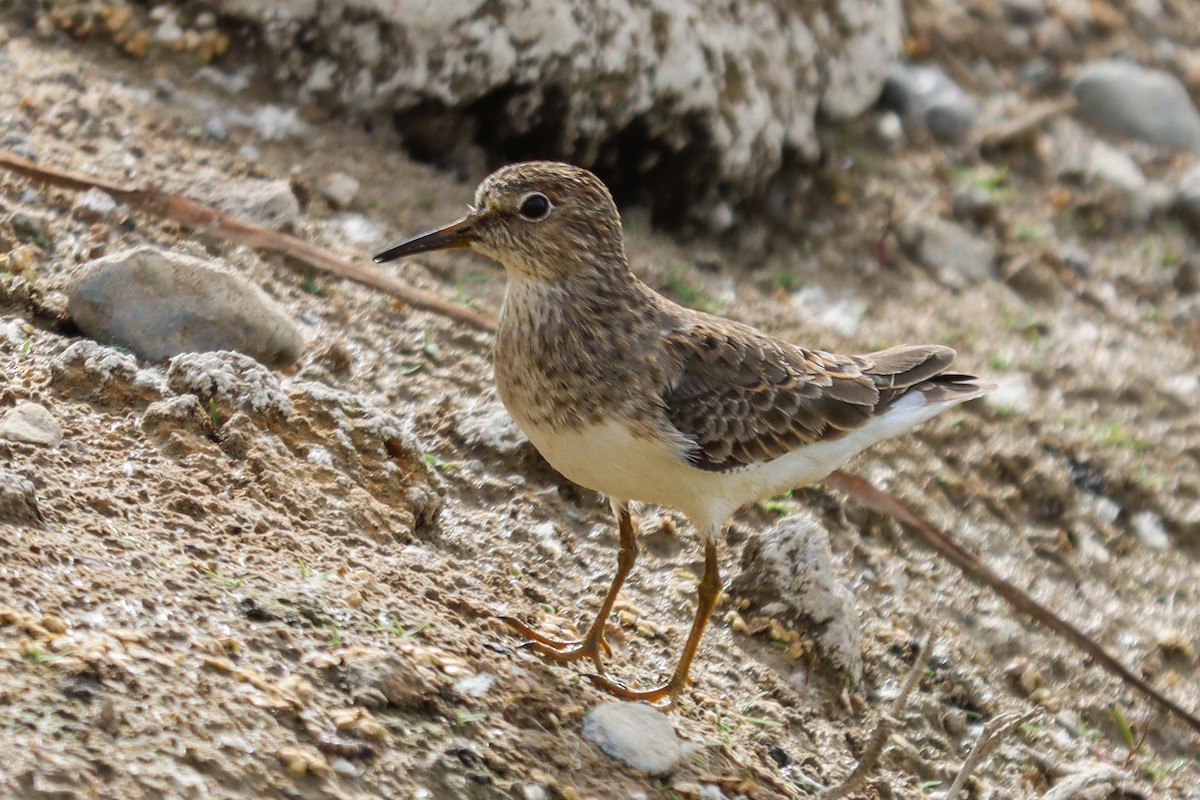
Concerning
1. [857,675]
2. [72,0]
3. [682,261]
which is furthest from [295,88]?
[857,675]

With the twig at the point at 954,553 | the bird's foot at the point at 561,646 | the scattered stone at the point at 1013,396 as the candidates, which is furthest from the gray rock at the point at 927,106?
the bird's foot at the point at 561,646

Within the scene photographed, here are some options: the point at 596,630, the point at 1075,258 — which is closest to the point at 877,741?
the point at 596,630

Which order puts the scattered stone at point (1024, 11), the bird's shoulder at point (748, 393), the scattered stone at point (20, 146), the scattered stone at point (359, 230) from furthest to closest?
the scattered stone at point (1024, 11)
the scattered stone at point (359, 230)
the scattered stone at point (20, 146)
the bird's shoulder at point (748, 393)

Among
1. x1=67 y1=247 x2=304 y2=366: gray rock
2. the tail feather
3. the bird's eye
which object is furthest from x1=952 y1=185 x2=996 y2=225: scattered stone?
x1=67 y1=247 x2=304 y2=366: gray rock

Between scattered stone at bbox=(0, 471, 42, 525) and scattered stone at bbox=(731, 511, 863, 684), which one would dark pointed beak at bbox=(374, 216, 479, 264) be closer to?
scattered stone at bbox=(0, 471, 42, 525)

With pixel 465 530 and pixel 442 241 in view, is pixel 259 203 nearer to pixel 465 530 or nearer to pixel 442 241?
pixel 442 241

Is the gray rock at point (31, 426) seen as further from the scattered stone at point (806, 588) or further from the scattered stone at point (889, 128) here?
the scattered stone at point (889, 128)

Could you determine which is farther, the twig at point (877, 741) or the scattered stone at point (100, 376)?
the scattered stone at point (100, 376)
